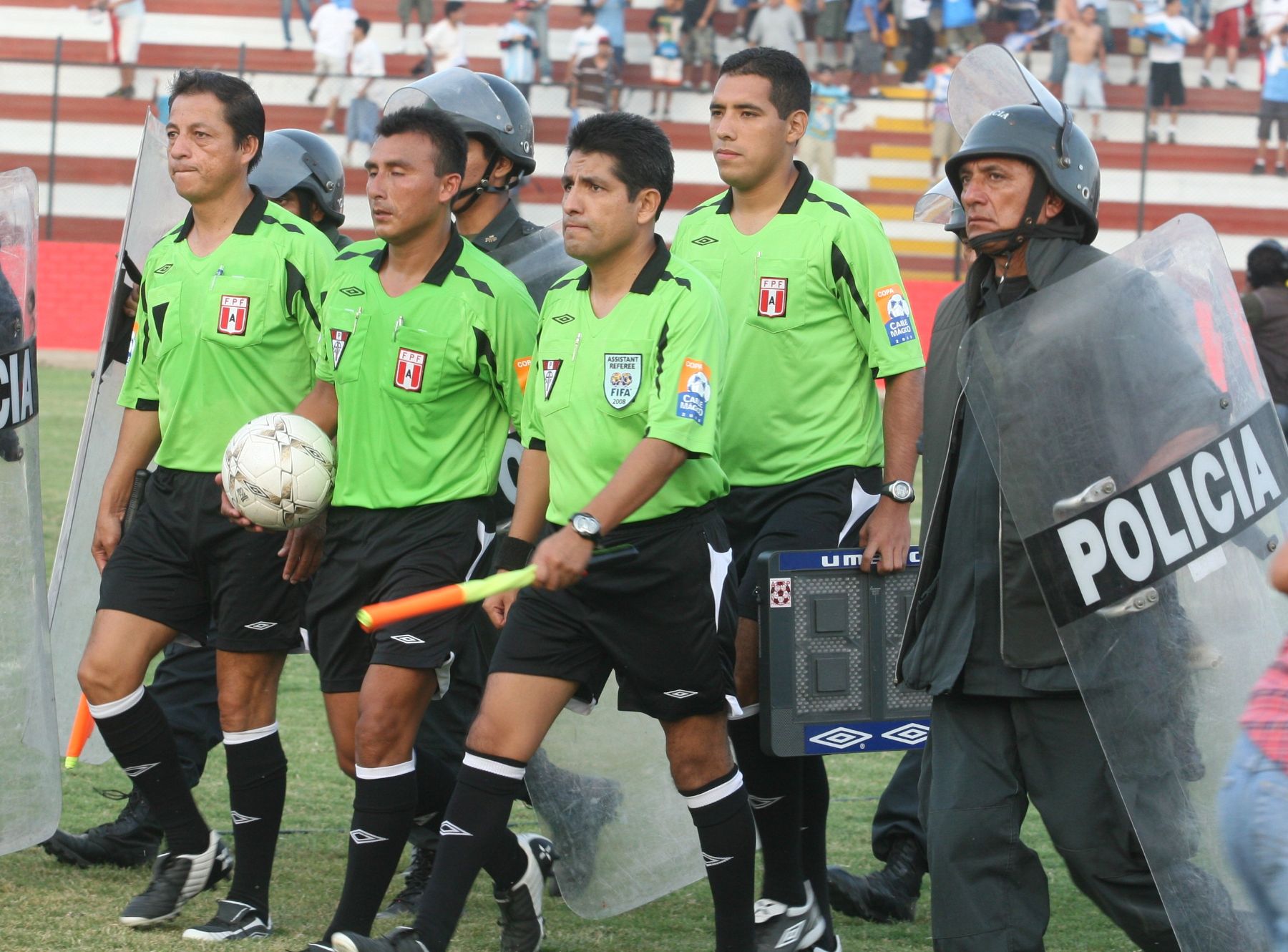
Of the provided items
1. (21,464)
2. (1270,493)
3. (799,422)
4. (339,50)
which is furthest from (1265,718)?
(339,50)

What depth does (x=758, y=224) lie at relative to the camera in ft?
15.3

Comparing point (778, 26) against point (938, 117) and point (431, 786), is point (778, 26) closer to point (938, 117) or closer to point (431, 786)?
point (938, 117)

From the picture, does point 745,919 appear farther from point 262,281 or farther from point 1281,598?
point 262,281

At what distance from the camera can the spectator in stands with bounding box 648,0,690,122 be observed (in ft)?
68.5

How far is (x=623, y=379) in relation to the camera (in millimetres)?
3986

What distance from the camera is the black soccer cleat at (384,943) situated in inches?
149

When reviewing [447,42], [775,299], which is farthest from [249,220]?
[447,42]

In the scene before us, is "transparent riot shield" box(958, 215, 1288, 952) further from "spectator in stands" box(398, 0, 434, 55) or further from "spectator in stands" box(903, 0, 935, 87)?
"spectator in stands" box(398, 0, 434, 55)

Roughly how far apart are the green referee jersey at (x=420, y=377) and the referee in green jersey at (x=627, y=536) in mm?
212

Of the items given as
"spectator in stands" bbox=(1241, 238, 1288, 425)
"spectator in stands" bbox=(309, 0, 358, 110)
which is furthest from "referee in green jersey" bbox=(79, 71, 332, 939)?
"spectator in stands" bbox=(309, 0, 358, 110)

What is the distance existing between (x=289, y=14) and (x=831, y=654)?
65.6ft

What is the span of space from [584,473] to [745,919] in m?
1.10

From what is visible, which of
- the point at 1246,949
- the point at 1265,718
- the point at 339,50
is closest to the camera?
the point at 1265,718

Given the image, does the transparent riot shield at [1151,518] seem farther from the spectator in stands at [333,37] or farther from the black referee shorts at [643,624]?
the spectator in stands at [333,37]
